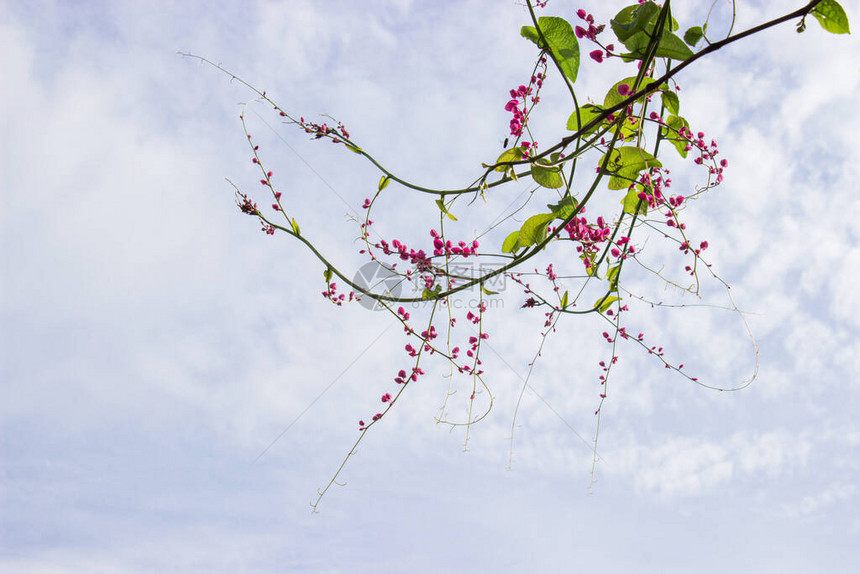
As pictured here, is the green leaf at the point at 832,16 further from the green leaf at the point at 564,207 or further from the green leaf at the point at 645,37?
the green leaf at the point at 564,207

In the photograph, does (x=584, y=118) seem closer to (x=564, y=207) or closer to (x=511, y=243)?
(x=564, y=207)

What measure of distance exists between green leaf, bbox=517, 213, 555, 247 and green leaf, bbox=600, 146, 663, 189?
0.52 feet

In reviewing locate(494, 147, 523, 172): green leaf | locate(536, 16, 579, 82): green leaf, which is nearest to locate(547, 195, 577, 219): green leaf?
locate(494, 147, 523, 172): green leaf

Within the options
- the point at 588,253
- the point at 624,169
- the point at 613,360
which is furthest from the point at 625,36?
the point at 613,360

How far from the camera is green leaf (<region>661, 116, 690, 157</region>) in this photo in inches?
50.8

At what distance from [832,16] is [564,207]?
54cm

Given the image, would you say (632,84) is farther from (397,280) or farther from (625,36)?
(397,280)

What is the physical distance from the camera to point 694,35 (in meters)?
1.07

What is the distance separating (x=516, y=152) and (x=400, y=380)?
0.64 m

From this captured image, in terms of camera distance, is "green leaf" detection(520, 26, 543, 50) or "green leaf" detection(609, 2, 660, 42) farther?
"green leaf" detection(520, 26, 543, 50)

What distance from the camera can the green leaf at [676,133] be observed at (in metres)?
1.29

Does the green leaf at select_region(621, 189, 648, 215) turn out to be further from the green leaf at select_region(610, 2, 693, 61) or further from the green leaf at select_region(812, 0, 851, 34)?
the green leaf at select_region(812, 0, 851, 34)

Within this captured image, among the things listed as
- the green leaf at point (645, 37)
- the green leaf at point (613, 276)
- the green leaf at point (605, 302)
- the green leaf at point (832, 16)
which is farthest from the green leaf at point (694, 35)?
the green leaf at point (605, 302)

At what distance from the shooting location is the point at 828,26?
36.8 inches
